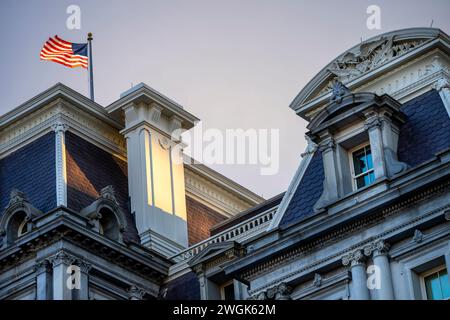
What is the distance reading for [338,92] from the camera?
56.1 metres

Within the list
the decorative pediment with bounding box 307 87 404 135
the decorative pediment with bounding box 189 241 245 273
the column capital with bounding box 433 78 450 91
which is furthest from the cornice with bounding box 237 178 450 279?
the column capital with bounding box 433 78 450 91

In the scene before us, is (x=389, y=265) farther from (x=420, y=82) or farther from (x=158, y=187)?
(x=158, y=187)

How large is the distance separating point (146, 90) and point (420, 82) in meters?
13.0

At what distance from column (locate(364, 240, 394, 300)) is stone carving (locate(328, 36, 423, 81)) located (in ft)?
24.4

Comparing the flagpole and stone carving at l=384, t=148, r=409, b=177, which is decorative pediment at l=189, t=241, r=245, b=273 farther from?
the flagpole

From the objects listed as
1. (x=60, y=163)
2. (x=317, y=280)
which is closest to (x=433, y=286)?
(x=317, y=280)

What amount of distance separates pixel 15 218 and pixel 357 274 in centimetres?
1437

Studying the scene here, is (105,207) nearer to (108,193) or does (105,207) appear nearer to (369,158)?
(108,193)

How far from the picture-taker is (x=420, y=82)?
56.8 m

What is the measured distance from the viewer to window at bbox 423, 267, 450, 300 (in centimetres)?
5116

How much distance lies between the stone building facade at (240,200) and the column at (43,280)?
0.10 ft

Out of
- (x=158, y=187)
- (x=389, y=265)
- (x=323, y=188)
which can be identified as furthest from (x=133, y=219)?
(x=389, y=265)

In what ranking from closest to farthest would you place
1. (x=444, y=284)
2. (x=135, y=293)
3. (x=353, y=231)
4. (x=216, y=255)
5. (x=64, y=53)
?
(x=444, y=284) < (x=353, y=231) < (x=216, y=255) < (x=135, y=293) < (x=64, y=53)

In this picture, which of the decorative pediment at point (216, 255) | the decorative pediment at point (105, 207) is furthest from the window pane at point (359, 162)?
the decorative pediment at point (105, 207)
